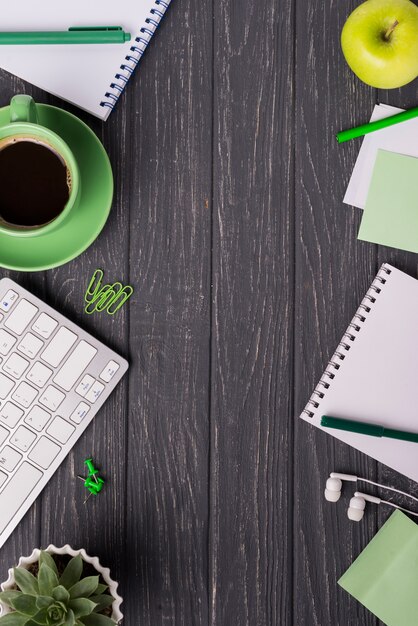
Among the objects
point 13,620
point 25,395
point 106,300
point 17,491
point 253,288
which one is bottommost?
point 13,620

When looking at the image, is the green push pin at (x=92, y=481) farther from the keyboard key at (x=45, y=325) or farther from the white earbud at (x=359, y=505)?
the white earbud at (x=359, y=505)

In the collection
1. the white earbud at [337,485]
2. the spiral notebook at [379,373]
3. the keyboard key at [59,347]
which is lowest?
the keyboard key at [59,347]

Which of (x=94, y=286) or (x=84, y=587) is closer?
(x=84, y=587)

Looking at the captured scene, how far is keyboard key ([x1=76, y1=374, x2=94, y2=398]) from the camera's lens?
0.88 metres

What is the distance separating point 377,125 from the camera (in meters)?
0.88

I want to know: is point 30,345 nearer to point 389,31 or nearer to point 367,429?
point 367,429

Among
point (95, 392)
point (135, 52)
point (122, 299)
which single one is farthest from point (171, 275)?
point (135, 52)

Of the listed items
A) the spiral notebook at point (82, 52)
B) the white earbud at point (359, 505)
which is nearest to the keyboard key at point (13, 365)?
the spiral notebook at point (82, 52)

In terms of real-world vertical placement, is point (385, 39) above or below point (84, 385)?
above

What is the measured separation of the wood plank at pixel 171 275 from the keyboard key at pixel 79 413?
0.06m

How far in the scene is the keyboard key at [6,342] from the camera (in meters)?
0.88

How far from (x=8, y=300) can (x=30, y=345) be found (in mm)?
61

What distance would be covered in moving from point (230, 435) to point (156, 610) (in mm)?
232

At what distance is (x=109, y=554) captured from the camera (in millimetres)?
891
